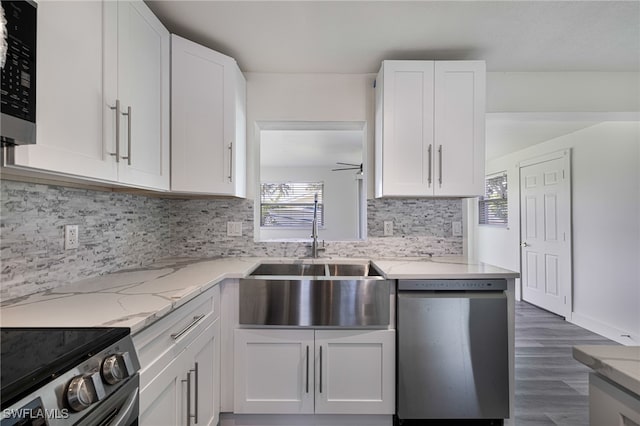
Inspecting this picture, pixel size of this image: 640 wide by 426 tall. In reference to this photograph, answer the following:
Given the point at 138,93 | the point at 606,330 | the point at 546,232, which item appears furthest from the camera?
the point at 546,232

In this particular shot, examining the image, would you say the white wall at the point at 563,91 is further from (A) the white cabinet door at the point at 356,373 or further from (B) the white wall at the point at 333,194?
(B) the white wall at the point at 333,194

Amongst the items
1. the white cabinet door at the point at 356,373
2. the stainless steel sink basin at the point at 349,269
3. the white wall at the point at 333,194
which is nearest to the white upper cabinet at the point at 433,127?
the stainless steel sink basin at the point at 349,269

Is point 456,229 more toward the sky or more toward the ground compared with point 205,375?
more toward the sky

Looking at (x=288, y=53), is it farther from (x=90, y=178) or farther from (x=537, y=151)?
(x=537, y=151)

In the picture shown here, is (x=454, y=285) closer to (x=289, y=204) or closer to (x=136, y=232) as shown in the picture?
(x=136, y=232)

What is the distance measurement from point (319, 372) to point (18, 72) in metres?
1.70

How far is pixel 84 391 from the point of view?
63cm

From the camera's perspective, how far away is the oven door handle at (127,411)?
2.43 ft

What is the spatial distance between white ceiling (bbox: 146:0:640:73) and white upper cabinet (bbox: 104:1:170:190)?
0.20 m

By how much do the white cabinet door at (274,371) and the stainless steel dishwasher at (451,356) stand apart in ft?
1.68

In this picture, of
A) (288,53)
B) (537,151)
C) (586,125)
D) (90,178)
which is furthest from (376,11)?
(537,151)

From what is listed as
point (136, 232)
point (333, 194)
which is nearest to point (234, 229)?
point (136, 232)

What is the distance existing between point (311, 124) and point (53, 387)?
2067 millimetres

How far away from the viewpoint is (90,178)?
1107 mm
